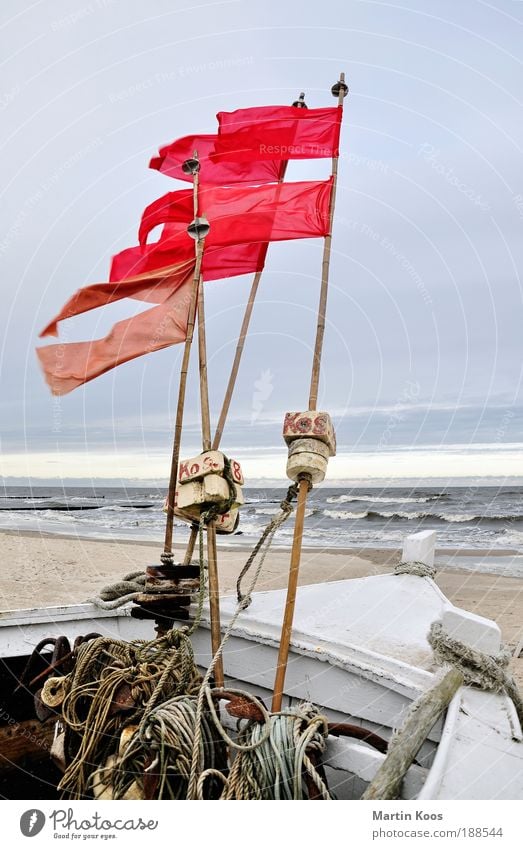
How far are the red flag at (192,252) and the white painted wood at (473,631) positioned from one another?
10.7ft

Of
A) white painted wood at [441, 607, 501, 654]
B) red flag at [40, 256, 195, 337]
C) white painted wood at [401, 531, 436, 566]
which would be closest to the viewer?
white painted wood at [441, 607, 501, 654]

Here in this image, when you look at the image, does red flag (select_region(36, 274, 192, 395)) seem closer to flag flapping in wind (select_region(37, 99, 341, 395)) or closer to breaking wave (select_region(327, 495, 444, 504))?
flag flapping in wind (select_region(37, 99, 341, 395))

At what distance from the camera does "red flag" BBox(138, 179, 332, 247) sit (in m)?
4.47

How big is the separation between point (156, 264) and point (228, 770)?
3763 millimetres

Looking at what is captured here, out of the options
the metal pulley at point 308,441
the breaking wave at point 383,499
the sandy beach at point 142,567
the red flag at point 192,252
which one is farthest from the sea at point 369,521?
the metal pulley at point 308,441

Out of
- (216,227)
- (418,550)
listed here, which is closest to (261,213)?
(216,227)

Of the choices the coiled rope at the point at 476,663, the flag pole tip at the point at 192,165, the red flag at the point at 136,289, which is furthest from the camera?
the red flag at the point at 136,289

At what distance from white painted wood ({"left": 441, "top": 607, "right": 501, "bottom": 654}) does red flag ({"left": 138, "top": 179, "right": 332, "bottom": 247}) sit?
9.01 ft

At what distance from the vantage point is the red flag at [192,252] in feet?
16.9

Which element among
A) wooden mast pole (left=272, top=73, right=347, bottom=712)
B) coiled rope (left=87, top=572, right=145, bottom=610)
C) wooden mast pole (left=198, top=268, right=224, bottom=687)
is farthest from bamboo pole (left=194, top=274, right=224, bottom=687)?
coiled rope (left=87, top=572, right=145, bottom=610)

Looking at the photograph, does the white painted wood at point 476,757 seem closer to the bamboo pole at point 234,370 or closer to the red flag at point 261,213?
the bamboo pole at point 234,370

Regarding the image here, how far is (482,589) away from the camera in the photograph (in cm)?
1241

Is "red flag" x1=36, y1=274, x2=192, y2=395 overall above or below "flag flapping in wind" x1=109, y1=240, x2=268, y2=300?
below
